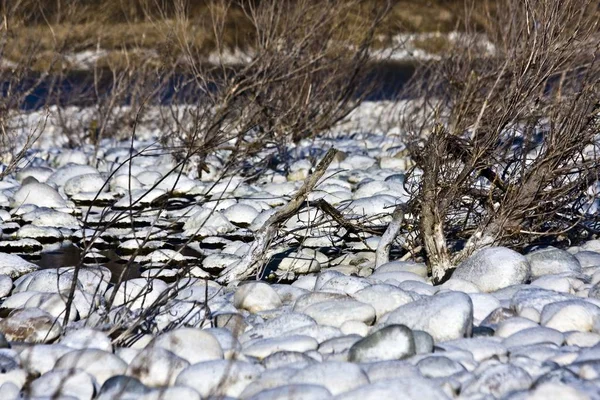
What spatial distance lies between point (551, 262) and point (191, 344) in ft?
6.52

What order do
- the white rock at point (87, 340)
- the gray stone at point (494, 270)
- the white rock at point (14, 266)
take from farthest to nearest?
1. the white rock at point (14, 266)
2. the gray stone at point (494, 270)
3. the white rock at point (87, 340)

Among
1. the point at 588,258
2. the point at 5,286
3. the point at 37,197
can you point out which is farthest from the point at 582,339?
the point at 37,197

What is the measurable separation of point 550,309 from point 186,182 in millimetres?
3927

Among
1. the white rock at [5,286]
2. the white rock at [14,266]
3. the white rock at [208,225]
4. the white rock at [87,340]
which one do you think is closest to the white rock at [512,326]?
the white rock at [87,340]

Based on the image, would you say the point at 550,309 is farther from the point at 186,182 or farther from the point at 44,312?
the point at 186,182

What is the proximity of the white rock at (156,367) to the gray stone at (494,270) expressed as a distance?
1.55 metres

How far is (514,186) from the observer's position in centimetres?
427

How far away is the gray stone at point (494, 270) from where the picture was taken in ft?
12.6

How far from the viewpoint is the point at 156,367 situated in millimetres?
2736

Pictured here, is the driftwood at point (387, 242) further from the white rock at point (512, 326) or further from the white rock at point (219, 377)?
the white rock at point (219, 377)

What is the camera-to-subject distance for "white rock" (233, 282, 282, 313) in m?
3.58

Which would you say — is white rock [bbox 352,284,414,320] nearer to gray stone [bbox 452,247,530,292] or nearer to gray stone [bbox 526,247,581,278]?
gray stone [bbox 452,247,530,292]

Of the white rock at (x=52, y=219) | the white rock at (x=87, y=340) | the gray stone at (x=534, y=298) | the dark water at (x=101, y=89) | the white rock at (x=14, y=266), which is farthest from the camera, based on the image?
the dark water at (x=101, y=89)

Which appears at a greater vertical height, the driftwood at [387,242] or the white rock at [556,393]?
the white rock at [556,393]
